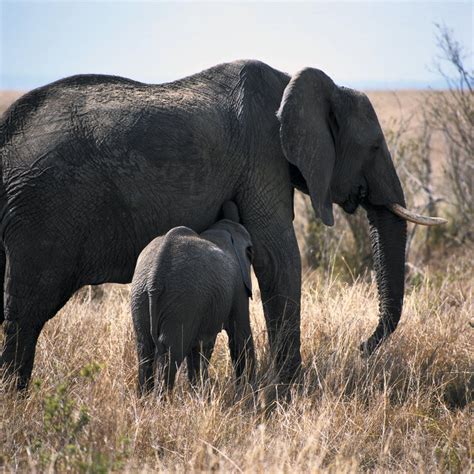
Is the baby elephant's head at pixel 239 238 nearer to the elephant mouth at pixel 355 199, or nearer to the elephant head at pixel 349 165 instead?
the elephant head at pixel 349 165

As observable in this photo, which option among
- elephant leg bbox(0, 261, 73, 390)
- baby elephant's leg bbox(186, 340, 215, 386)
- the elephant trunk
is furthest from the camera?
the elephant trunk

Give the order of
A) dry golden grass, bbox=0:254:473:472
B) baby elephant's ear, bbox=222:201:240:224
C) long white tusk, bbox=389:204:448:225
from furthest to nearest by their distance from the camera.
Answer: long white tusk, bbox=389:204:448:225 → baby elephant's ear, bbox=222:201:240:224 → dry golden grass, bbox=0:254:473:472

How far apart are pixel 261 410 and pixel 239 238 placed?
1.12 metres

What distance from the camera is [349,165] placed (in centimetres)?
677

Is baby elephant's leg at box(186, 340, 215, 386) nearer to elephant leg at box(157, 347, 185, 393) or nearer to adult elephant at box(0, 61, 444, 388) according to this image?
elephant leg at box(157, 347, 185, 393)

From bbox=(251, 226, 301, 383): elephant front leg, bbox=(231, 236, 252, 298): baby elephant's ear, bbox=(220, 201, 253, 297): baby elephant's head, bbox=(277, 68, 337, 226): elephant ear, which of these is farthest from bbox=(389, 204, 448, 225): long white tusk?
bbox=(231, 236, 252, 298): baby elephant's ear

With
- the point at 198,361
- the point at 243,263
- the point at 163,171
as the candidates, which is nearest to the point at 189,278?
the point at 243,263

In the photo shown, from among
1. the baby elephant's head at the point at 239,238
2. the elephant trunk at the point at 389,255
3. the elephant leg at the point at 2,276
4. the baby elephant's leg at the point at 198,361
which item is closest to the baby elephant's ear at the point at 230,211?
the baby elephant's head at the point at 239,238

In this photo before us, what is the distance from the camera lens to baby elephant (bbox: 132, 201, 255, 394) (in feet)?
17.3

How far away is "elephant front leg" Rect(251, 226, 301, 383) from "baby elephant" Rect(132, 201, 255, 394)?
1.59 ft

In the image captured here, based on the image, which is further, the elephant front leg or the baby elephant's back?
the elephant front leg

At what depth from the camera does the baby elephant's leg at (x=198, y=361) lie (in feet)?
18.6

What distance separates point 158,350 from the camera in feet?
17.4

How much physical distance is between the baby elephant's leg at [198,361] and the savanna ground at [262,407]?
0.08m
